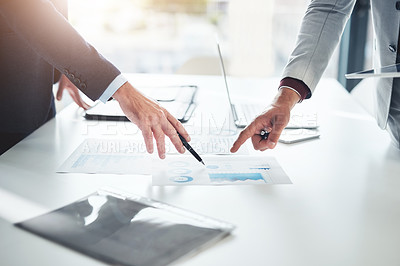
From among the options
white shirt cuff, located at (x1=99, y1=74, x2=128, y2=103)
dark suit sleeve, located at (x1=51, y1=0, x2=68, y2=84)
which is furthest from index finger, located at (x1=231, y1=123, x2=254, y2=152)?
dark suit sleeve, located at (x1=51, y1=0, x2=68, y2=84)

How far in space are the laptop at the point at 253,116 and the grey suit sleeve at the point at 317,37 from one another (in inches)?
7.3

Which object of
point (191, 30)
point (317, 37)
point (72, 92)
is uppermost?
point (317, 37)

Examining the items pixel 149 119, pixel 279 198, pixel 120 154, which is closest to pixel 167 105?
pixel 120 154

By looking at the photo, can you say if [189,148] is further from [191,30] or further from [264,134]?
[191,30]

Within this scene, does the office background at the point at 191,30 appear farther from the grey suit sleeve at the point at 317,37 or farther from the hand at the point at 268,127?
the hand at the point at 268,127

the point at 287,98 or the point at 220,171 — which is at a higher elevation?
the point at 287,98

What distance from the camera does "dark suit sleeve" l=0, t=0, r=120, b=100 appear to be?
4.08ft

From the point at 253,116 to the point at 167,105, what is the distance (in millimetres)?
328

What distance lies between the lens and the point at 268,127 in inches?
52.7

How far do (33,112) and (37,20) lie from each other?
0.49 meters

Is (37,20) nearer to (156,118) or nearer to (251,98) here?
(156,118)

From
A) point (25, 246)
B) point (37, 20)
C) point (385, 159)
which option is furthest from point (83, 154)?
point (385, 159)

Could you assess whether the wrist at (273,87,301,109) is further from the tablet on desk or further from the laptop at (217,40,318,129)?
the tablet on desk

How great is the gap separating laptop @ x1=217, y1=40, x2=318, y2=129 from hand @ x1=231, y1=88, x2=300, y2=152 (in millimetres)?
232
